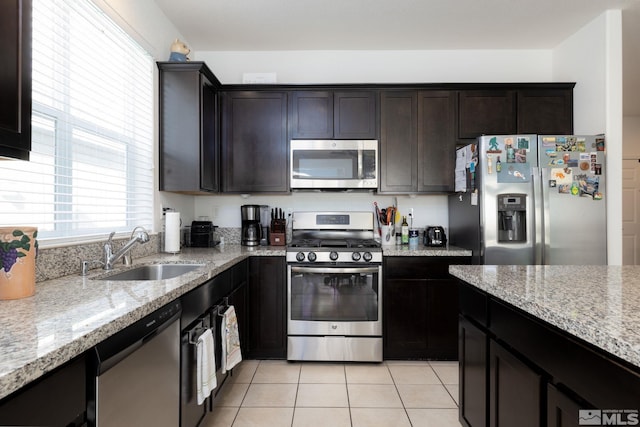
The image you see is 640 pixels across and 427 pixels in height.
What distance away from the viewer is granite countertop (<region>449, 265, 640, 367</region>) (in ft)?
2.52

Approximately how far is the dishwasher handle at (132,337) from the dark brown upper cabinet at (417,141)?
210 centimetres

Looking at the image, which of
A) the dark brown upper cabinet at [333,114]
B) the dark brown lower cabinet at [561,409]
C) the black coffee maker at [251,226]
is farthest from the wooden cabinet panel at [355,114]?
the dark brown lower cabinet at [561,409]

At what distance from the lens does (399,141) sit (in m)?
2.93

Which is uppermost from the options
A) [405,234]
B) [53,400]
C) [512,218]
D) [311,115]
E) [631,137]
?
[631,137]

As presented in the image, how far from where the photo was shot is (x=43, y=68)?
152 centimetres

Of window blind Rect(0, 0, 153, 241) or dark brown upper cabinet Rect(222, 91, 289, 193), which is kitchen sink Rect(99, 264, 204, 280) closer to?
window blind Rect(0, 0, 153, 241)

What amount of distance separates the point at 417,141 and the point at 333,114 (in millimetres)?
777

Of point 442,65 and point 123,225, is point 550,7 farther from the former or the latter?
point 123,225

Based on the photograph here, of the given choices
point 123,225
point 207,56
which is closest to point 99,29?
point 123,225

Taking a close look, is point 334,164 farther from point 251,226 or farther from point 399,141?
point 251,226

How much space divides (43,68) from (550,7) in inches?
131

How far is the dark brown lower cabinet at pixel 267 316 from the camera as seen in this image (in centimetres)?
271

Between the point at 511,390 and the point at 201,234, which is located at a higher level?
the point at 201,234

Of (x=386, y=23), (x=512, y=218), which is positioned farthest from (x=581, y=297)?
(x=386, y=23)
